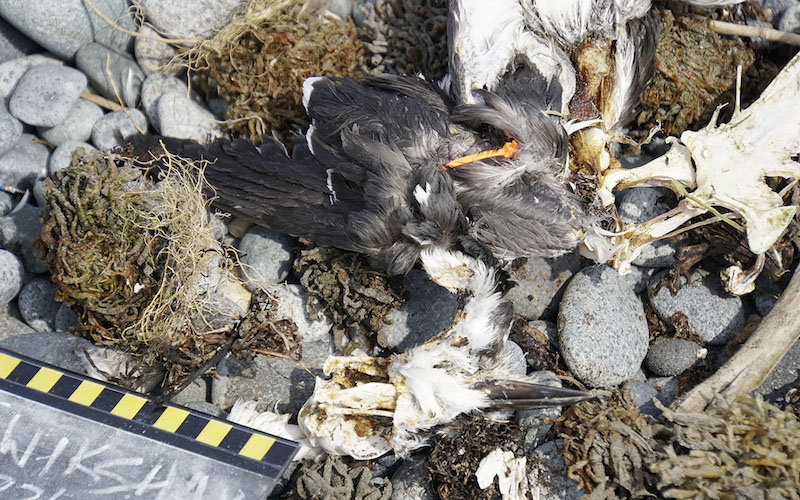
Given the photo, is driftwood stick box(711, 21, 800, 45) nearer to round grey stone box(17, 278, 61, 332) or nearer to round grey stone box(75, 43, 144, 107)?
round grey stone box(75, 43, 144, 107)

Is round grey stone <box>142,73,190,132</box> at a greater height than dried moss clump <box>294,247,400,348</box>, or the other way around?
round grey stone <box>142,73,190,132</box>

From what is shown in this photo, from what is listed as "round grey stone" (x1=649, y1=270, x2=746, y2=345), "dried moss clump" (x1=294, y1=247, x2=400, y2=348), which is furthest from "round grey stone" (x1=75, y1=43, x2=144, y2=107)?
"round grey stone" (x1=649, y1=270, x2=746, y2=345)

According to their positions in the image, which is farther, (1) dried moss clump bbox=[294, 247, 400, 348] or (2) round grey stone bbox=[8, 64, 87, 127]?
(2) round grey stone bbox=[8, 64, 87, 127]

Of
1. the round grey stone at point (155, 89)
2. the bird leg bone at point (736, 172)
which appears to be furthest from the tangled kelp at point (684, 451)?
the round grey stone at point (155, 89)

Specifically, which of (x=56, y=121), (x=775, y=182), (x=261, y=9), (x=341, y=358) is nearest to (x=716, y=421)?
(x=775, y=182)

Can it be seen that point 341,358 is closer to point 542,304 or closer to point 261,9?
point 542,304

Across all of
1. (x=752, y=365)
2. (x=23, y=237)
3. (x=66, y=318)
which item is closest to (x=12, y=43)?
(x=23, y=237)

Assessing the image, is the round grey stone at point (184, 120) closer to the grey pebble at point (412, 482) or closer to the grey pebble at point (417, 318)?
the grey pebble at point (417, 318)
